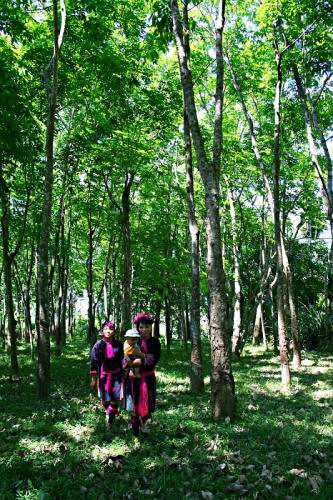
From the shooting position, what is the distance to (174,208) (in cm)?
2384

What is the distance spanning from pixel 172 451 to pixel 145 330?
192 cm

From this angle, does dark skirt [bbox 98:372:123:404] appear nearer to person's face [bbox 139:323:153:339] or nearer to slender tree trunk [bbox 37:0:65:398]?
person's face [bbox 139:323:153:339]

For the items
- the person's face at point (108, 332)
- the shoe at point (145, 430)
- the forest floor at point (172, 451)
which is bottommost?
the forest floor at point (172, 451)

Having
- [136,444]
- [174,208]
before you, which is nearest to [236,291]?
[174,208]

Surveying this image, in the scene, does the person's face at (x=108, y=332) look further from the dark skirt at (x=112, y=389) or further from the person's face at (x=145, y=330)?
the person's face at (x=145, y=330)

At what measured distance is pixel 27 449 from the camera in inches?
254

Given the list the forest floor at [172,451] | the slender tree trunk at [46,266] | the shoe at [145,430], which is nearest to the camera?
the forest floor at [172,451]

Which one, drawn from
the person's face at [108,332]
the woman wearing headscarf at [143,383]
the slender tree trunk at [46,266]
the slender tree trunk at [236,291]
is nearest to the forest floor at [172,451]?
the woman wearing headscarf at [143,383]

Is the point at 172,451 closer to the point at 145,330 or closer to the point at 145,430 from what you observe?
the point at 145,430

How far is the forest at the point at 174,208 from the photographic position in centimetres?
594

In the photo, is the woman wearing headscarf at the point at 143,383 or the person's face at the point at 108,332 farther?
the person's face at the point at 108,332

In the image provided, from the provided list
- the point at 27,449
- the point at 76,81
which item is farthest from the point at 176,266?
the point at 27,449

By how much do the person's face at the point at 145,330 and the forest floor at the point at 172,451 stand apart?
1.74 meters

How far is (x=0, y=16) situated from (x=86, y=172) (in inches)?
344
